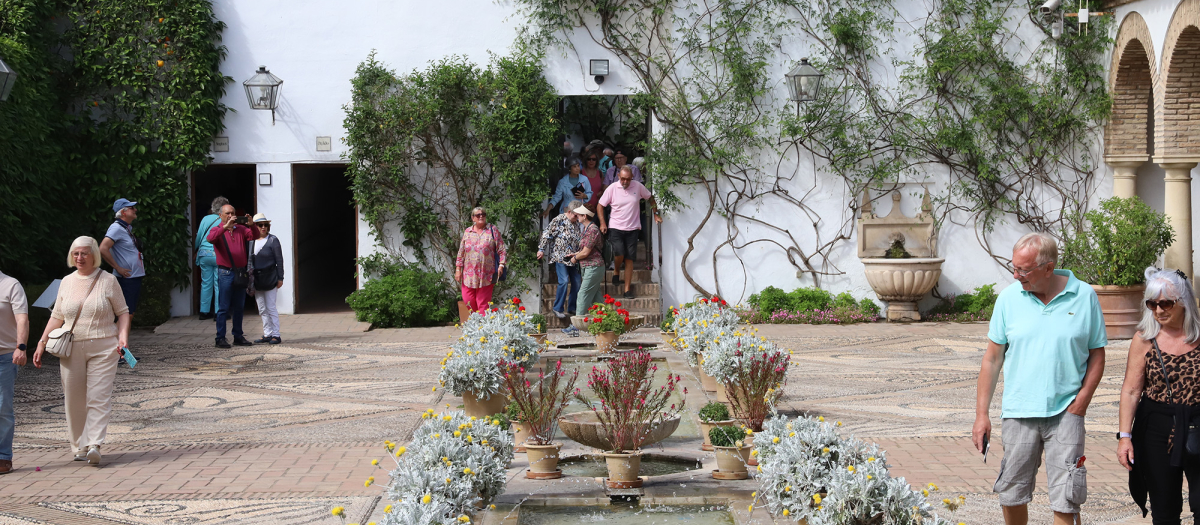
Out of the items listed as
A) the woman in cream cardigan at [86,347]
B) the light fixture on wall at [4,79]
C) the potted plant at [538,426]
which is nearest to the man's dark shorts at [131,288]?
the light fixture on wall at [4,79]

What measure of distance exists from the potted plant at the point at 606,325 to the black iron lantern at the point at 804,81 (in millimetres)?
4340

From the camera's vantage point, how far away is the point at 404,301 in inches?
511

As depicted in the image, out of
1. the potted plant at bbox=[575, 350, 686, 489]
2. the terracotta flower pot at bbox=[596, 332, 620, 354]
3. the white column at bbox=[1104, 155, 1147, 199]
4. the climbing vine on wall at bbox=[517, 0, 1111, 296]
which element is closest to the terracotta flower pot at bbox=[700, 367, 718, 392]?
the terracotta flower pot at bbox=[596, 332, 620, 354]

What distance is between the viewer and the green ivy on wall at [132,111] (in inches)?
518

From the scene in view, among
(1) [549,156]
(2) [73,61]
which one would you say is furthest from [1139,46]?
(2) [73,61]

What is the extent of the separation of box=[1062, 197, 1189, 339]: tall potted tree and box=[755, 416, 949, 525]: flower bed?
314 inches

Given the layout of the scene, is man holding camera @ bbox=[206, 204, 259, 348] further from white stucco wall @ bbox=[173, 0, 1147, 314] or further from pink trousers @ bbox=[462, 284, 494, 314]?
pink trousers @ bbox=[462, 284, 494, 314]

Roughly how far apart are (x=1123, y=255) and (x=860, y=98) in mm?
3780

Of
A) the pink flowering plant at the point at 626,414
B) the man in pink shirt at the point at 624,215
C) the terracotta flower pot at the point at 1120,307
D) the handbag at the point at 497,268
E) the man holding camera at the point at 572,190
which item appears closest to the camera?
the pink flowering plant at the point at 626,414

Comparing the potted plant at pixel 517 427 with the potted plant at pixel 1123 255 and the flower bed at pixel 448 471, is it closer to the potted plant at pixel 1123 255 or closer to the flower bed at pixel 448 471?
Result: the flower bed at pixel 448 471

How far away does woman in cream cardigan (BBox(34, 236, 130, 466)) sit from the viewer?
654cm

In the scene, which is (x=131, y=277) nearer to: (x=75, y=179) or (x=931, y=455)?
(x=75, y=179)

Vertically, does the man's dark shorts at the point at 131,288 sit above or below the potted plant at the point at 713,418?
above

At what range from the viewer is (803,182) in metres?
13.8
